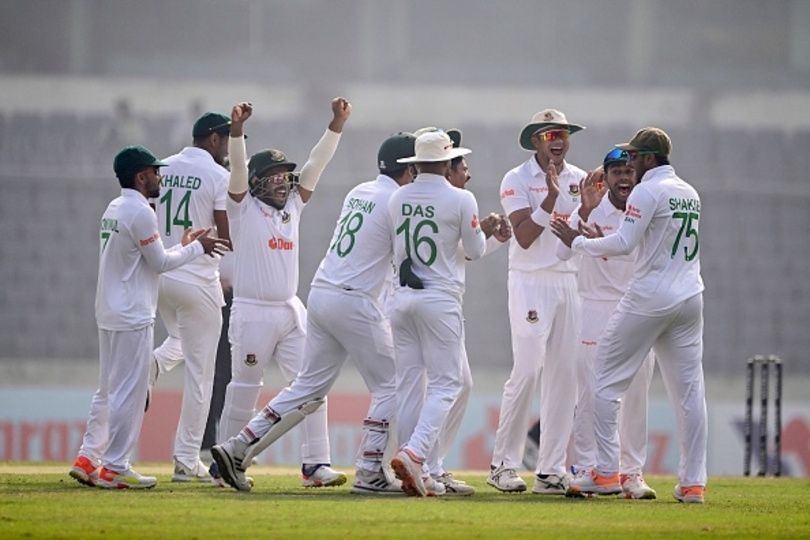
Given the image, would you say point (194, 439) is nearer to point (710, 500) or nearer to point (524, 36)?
point (710, 500)

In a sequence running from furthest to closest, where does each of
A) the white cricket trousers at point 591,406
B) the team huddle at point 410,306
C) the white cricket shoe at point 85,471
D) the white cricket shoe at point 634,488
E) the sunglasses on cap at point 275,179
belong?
the sunglasses on cap at point 275,179
the white cricket trousers at point 591,406
the white cricket shoe at point 634,488
the white cricket shoe at point 85,471
the team huddle at point 410,306

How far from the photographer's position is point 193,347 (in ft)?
31.2

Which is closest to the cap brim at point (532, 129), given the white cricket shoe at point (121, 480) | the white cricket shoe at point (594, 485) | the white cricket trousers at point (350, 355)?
the white cricket trousers at point (350, 355)

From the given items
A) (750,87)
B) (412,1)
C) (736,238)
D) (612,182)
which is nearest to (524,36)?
(412,1)

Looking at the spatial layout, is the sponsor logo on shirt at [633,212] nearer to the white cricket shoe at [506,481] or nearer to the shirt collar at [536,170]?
the shirt collar at [536,170]

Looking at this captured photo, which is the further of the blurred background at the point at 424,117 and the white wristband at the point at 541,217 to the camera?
the blurred background at the point at 424,117

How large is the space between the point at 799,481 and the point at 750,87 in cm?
1748

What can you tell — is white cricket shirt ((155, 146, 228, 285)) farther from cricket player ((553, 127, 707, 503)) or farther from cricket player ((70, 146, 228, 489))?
cricket player ((553, 127, 707, 503))

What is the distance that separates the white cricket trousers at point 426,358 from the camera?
830 cm

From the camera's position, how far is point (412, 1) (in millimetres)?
29406

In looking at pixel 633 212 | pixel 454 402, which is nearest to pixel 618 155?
pixel 633 212

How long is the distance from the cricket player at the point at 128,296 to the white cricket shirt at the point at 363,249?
0.69 metres

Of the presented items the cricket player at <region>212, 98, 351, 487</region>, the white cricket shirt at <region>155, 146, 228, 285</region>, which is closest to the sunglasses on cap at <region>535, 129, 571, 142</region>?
the cricket player at <region>212, 98, 351, 487</region>

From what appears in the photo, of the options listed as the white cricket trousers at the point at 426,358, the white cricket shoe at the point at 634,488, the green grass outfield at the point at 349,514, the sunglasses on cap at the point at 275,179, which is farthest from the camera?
the sunglasses on cap at the point at 275,179
